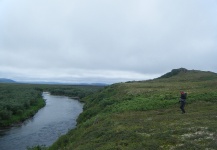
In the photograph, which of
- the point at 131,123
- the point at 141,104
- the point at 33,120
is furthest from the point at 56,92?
the point at 131,123

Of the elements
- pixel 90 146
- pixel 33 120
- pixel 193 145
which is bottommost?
pixel 33 120

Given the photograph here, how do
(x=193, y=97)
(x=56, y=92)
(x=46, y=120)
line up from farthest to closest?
1. (x=56, y=92)
2. (x=46, y=120)
3. (x=193, y=97)

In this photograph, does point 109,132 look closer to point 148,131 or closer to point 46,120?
point 148,131

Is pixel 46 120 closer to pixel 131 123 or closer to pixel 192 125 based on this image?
pixel 131 123

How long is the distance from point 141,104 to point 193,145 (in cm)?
2312

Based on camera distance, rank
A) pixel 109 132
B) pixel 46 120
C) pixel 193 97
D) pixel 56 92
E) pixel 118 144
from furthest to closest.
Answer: pixel 56 92 → pixel 46 120 → pixel 193 97 → pixel 109 132 → pixel 118 144

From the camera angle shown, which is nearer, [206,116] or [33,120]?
A: [206,116]

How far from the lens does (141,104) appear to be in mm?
40281

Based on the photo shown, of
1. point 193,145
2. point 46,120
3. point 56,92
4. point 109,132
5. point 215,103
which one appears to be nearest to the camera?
point 193,145

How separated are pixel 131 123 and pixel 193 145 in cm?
1081

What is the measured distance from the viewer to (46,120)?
2480 inches

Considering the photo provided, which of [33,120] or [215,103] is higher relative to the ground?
[215,103]

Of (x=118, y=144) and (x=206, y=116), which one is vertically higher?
(x=206, y=116)

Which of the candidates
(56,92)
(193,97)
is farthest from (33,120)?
(56,92)
